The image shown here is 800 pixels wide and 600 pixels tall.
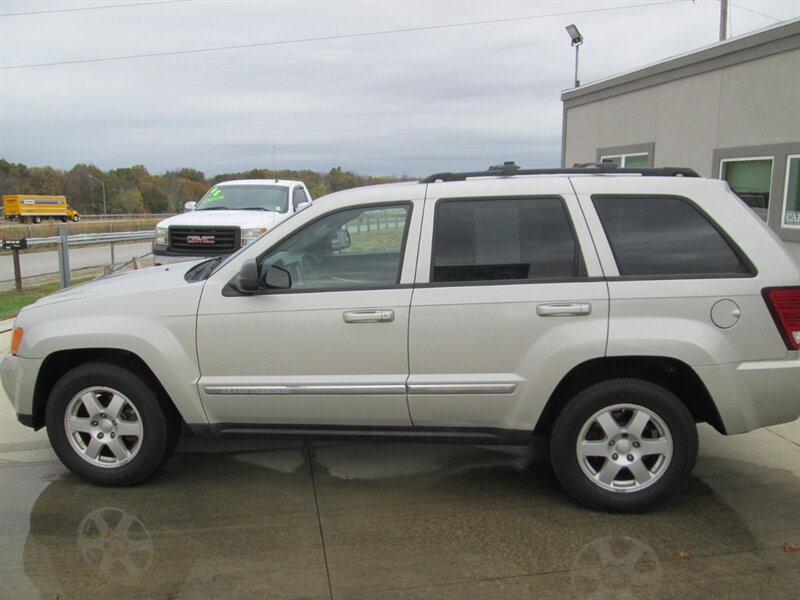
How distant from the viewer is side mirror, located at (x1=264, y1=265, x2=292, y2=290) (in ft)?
12.2

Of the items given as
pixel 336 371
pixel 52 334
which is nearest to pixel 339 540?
pixel 336 371

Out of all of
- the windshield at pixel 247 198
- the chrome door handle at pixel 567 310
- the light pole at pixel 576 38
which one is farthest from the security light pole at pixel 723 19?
the chrome door handle at pixel 567 310

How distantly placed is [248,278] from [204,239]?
269 inches

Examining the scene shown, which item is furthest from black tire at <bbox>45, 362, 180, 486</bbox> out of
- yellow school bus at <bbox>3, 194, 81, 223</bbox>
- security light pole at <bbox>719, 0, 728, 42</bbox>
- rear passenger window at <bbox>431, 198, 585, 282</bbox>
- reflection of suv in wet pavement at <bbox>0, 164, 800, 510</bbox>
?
yellow school bus at <bbox>3, 194, 81, 223</bbox>

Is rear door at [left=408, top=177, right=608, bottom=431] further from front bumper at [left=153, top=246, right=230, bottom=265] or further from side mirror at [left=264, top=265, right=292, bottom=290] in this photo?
front bumper at [left=153, top=246, right=230, bottom=265]

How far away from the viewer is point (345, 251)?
3.85 metres

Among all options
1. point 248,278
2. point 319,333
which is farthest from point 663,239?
point 248,278

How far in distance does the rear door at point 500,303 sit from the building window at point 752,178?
24.4ft

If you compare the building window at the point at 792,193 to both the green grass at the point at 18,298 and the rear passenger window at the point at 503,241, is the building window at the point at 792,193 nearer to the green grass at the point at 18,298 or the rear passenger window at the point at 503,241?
the rear passenger window at the point at 503,241

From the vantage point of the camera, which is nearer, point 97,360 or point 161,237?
point 97,360

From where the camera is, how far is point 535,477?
4160mm

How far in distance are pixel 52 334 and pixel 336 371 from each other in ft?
5.69

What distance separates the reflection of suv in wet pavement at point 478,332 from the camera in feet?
11.3

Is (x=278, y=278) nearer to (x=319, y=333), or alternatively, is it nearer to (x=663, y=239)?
(x=319, y=333)
